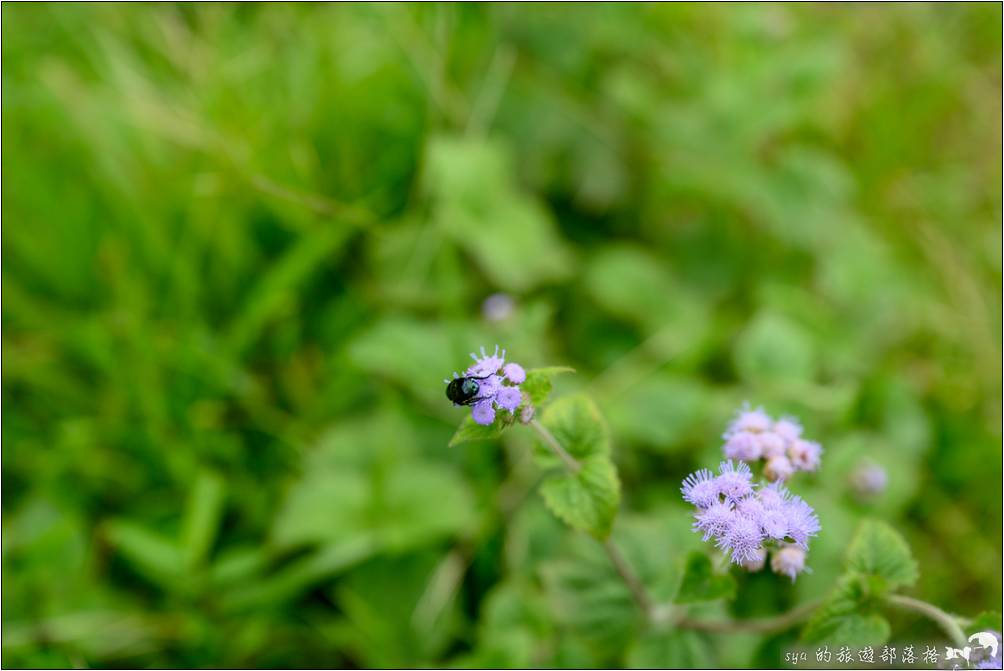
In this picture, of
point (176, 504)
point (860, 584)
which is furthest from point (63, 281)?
point (860, 584)

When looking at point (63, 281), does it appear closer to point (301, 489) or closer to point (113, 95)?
point (113, 95)

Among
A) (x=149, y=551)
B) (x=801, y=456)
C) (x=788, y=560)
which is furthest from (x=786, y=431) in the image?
(x=149, y=551)

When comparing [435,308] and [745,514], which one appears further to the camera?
[435,308]

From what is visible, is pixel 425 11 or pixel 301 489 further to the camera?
pixel 425 11

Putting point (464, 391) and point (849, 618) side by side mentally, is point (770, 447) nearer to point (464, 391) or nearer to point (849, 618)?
point (849, 618)

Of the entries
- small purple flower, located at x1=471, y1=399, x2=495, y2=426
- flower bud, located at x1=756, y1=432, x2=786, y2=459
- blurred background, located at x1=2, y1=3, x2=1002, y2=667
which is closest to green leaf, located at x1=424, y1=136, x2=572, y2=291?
blurred background, located at x1=2, y1=3, x2=1002, y2=667

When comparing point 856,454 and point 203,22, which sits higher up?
point 203,22
